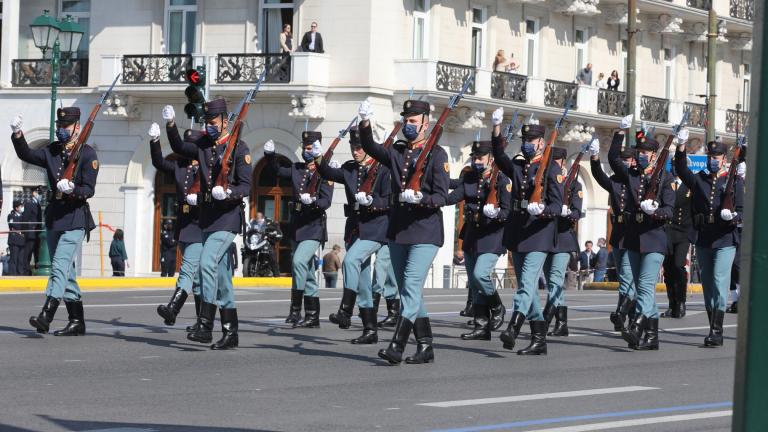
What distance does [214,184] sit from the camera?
45.5 feet

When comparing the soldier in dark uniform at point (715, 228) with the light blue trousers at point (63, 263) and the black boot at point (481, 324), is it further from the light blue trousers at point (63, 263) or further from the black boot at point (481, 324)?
the light blue trousers at point (63, 263)

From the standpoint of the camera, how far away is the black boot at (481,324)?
16031 mm

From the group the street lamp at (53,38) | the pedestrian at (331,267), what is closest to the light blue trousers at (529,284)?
the street lamp at (53,38)

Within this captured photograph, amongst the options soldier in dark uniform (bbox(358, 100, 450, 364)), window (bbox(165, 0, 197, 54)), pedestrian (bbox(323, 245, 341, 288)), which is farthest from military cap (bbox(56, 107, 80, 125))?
window (bbox(165, 0, 197, 54))

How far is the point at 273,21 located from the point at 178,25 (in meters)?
2.53

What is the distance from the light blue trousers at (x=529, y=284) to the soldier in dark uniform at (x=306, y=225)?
2996 millimetres

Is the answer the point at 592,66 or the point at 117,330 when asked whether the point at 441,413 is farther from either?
the point at 592,66

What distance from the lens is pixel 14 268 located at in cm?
3334

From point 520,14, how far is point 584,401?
33599mm

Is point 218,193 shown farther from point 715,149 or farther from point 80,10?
point 80,10

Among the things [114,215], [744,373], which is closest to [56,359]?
[744,373]

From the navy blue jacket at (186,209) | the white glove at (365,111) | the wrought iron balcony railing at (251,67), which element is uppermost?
the wrought iron balcony railing at (251,67)

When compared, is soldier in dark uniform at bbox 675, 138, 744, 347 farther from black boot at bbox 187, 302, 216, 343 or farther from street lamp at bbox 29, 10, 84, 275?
street lamp at bbox 29, 10, 84, 275

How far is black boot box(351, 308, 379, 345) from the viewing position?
15.1 metres
